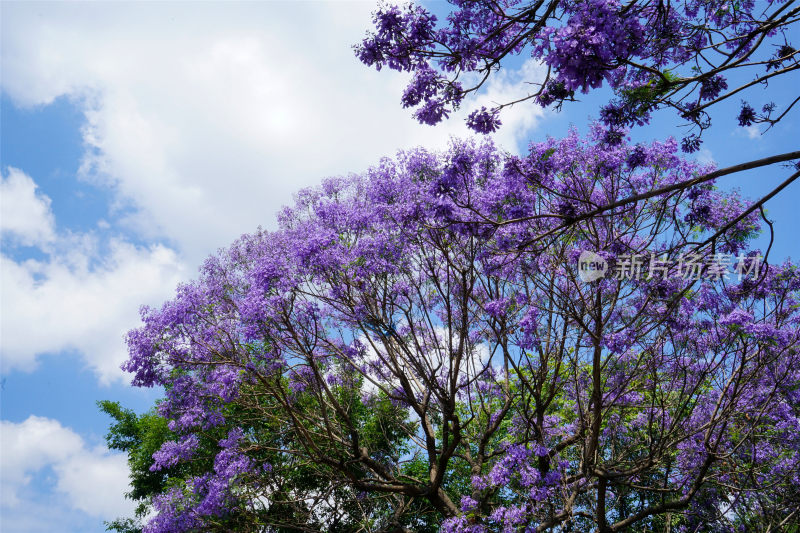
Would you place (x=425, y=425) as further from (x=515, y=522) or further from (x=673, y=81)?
(x=673, y=81)

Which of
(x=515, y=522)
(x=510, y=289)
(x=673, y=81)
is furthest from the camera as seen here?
(x=510, y=289)

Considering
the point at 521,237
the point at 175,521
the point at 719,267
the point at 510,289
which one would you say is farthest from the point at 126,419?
the point at 719,267

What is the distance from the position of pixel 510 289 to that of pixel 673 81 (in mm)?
4432

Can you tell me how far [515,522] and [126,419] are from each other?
1245 centimetres

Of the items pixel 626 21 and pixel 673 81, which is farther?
pixel 673 81

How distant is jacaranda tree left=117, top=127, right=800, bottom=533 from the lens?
7.10 metres

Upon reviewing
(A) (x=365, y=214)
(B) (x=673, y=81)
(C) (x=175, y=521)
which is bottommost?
(B) (x=673, y=81)

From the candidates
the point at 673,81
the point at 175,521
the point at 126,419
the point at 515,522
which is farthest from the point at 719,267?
the point at 126,419

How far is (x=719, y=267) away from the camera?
6801mm

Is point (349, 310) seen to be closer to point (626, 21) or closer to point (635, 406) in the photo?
point (635, 406)

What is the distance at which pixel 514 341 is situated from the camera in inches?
321

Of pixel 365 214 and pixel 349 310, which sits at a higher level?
pixel 365 214

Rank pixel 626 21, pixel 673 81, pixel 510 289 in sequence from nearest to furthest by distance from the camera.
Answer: pixel 626 21 → pixel 673 81 → pixel 510 289

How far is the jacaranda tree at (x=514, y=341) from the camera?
23.3ft
